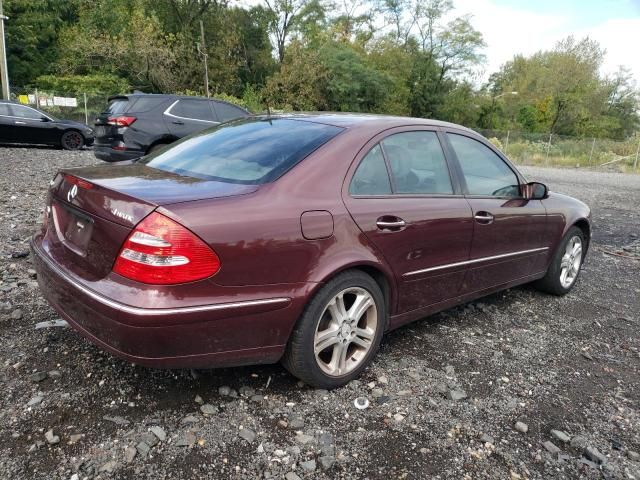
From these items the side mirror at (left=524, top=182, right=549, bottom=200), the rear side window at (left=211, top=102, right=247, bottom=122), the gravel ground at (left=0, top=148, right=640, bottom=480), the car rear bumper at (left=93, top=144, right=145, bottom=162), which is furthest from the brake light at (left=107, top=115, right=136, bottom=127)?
the side mirror at (left=524, top=182, right=549, bottom=200)

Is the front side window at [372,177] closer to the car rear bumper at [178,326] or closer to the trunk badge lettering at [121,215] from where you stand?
the car rear bumper at [178,326]

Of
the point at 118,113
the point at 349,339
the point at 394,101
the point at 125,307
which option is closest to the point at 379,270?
the point at 349,339

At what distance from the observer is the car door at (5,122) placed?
12570 mm

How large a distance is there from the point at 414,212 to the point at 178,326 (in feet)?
5.10

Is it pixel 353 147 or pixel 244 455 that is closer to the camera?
pixel 244 455

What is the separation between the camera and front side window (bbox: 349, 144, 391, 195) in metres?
2.75

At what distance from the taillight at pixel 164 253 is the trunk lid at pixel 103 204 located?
66mm

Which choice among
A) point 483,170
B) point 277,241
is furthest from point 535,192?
point 277,241

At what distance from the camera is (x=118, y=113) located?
860 centimetres

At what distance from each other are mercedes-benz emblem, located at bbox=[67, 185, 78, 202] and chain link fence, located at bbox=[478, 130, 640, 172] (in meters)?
30.6

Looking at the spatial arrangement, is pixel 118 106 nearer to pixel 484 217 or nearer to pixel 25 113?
pixel 25 113

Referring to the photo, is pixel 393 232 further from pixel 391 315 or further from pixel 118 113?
pixel 118 113

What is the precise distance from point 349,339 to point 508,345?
1.41m

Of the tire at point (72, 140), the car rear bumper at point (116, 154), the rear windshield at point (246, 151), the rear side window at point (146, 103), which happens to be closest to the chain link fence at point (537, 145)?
the tire at point (72, 140)
